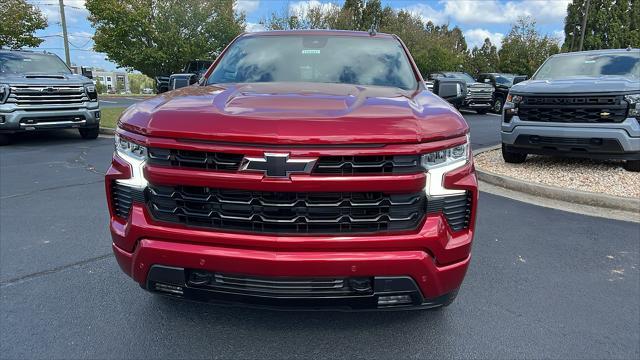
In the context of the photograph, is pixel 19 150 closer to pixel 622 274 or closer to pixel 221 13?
pixel 622 274

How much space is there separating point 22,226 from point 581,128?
270 inches

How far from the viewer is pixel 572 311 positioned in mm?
3027

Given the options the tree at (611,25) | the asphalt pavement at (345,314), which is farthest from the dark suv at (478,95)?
the tree at (611,25)

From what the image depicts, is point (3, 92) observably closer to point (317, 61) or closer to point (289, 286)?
point (317, 61)

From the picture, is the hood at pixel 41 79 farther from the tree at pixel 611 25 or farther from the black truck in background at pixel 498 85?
the tree at pixel 611 25

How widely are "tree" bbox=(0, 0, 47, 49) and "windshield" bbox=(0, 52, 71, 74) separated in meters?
14.9

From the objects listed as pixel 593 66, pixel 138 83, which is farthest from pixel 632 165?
pixel 138 83

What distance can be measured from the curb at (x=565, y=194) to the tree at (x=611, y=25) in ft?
114

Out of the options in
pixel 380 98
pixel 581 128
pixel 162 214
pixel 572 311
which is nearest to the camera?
pixel 162 214

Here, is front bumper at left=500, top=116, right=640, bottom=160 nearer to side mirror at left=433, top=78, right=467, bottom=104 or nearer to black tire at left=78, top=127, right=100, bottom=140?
side mirror at left=433, top=78, right=467, bottom=104

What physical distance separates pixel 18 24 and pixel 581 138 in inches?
1027

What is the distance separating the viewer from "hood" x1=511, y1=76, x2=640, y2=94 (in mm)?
6160

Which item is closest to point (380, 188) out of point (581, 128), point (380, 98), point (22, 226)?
point (380, 98)

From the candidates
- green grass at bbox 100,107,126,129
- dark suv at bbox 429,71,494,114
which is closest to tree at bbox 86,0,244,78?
green grass at bbox 100,107,126,129
